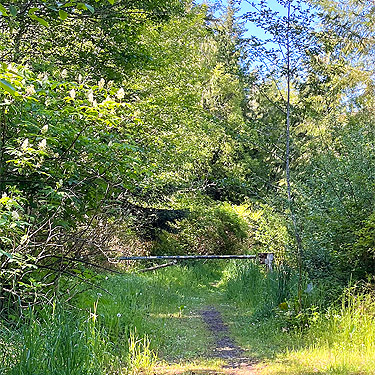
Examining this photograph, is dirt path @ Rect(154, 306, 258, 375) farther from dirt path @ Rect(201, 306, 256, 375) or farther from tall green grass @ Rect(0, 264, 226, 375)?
tall green grass @ Rect(0, 264, 226, 375)

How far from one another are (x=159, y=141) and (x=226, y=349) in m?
4.90

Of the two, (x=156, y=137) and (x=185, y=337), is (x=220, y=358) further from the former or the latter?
(x=156, y=137)

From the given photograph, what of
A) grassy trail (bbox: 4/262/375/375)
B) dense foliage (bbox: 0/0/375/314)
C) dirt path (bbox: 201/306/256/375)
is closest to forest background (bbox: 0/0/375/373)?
dense foliage (bbox: 0/0/375/314)

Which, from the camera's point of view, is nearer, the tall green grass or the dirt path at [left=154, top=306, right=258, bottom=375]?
the tall green grass

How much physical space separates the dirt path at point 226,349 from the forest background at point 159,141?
88 centimetres

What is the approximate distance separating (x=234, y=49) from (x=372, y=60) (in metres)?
5.72

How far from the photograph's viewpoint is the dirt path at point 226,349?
429cm

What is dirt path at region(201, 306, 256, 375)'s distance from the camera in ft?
14.1

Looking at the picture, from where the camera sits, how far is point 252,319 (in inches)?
245

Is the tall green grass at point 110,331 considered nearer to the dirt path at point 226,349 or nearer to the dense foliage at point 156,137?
the dirt path at point 226,349

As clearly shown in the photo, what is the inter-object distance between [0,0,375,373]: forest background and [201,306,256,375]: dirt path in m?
0.88

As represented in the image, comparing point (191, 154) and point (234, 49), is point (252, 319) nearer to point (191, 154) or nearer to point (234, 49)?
point (234, 49)

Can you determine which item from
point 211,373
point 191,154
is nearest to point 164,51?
point 191,154

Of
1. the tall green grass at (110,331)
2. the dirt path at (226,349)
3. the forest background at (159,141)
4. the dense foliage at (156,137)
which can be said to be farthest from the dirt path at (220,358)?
the dense foliage at (156,137)
